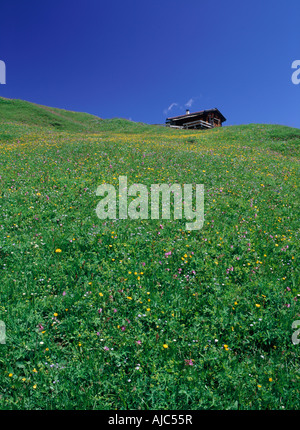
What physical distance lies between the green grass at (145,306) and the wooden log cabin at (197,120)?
167 feet

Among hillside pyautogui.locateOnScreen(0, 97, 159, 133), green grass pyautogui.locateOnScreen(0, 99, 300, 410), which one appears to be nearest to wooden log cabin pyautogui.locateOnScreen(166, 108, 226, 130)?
hillside pyautogui.locateOnScreen(0, 97, 159, 133)

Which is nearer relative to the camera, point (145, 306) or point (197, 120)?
point (145, 306)

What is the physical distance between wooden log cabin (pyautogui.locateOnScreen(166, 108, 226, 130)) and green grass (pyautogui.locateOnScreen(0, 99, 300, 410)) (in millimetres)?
51046

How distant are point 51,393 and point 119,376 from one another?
0.89 m

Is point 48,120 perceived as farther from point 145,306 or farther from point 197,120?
point 145,306

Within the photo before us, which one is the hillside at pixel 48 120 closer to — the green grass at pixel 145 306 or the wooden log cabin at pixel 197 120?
the wooden log cabin at pixel 197 120

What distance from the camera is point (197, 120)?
5569 cm

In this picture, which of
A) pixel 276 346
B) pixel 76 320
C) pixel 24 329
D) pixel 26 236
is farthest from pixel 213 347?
pixel 26 236

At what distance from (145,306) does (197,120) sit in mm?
57477

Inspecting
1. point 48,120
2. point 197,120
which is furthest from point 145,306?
point 197,120

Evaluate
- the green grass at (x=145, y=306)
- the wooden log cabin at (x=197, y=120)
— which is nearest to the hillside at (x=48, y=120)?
the wooden log cabin at (x=197, y=120)

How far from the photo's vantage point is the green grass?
3223 millimetres

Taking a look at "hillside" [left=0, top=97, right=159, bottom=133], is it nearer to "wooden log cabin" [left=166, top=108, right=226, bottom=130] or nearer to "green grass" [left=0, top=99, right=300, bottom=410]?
"wooden log cabin" [left=166, top=108, right=226, bottom=130]

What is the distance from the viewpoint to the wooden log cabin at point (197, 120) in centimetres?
5540
